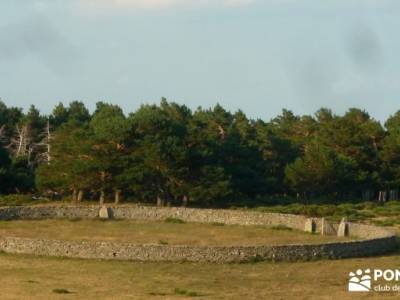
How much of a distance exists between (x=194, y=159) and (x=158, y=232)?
90.8ft

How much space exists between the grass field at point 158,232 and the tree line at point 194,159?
730 inches

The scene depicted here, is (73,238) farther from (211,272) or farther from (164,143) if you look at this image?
(164,143)

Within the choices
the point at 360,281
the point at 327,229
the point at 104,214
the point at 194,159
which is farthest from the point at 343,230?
the point at 194,159

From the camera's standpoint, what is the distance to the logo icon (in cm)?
3278

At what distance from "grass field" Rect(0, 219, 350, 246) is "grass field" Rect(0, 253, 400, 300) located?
7484 mm

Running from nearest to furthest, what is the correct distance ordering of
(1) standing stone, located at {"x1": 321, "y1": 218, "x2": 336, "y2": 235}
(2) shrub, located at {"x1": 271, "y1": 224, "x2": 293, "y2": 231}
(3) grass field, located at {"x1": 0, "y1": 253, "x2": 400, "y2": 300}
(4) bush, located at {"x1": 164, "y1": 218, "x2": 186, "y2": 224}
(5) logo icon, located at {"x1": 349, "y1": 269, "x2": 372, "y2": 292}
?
(3) grass field, located at {"x1": 0, "y1": 253, "x2": 400, "y2": 300} < (5) logo icon, located at {"x1": 349, "y1": 269, "x2": 372, "y2": 292} < (1) standing stone, located at {"x1": 321, "y1": 218, "x2": 336, "y2": 235} < (2) shrub, located at {"x1": 271, "y1": 224, "x2": 293, "y2": 231} < (4) bush, located at {"x1": 164, "y1": 218, "x2": 186, "y2": 224}

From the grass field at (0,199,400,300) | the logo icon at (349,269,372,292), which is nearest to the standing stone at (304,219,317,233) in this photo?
the grass field at (0,199,400,300)

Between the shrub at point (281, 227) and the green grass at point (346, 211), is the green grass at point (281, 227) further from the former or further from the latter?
the green grass at point (346, 211)

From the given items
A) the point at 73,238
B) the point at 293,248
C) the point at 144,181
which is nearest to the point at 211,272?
the point at 293,248

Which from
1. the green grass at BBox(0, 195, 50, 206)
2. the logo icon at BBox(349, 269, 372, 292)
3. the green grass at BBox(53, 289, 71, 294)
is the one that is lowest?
the green grass at BBox(53, 289, 71, 294)

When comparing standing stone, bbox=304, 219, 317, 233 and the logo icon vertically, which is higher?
standing stone, bbox=304, 219, 317, 233

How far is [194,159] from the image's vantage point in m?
78.4

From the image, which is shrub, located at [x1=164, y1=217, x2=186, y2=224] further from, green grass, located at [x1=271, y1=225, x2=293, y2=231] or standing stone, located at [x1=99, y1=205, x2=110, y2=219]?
green grass, located at [x1=271, y1=225, x2=293, y2=231]

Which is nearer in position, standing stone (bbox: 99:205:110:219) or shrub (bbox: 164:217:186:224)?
shrub (bbox: 164:217:186:224)
